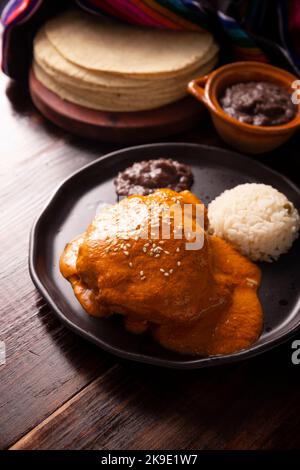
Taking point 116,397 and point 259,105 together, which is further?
point 259,105

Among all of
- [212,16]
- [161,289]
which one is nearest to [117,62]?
[212,16]

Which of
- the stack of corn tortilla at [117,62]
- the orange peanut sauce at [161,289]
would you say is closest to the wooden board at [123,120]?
the stack of corn tortilla at [117,62]

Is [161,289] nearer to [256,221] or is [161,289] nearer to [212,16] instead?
[256,221]

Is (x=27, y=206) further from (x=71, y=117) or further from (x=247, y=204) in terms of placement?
(x=247, y=204)

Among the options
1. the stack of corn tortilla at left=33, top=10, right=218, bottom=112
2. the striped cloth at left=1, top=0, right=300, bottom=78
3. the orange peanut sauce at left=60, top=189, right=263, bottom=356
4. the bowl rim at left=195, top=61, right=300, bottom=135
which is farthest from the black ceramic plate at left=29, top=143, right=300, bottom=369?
the striped cloth at left=1, top=0, right=300, bottom=78

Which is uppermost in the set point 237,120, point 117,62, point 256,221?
point 117,62

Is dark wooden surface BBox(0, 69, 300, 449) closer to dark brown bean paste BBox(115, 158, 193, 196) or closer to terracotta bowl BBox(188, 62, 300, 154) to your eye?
dark brown bean paste BBox(115, 158, 193, 196)
